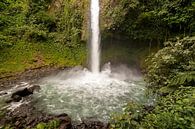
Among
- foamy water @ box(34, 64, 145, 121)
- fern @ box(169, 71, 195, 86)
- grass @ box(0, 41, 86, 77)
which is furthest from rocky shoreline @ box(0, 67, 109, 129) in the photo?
fern @ box(169, 71, 195, 86)

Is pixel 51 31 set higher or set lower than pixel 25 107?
higher

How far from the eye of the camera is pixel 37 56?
18031mm

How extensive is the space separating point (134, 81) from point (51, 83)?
4221 mm

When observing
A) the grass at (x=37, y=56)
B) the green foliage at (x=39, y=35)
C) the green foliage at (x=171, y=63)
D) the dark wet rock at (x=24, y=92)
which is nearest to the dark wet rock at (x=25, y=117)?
the dark wet rock at (x=24, y=92)

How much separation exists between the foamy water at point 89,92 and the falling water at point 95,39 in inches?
25.0

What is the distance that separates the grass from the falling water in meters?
0.71

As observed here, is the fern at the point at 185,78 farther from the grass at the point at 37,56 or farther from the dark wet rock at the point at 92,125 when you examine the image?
the grass at the point at 37,56

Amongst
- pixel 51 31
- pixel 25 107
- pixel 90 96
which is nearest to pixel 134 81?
pixel 90 96

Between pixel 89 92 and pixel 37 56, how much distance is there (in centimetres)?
650

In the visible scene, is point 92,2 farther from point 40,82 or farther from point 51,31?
point 40,82

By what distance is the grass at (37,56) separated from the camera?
16978 mm

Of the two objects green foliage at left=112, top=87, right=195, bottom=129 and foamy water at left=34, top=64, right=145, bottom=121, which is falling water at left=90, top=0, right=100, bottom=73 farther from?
green foliage at left=112, top=87, right=195, bottom=129

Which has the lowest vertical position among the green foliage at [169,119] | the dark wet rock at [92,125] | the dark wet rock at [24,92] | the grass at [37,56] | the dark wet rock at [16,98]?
the dark wet rock at [92,125]

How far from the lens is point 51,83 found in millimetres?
14328
